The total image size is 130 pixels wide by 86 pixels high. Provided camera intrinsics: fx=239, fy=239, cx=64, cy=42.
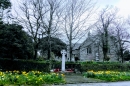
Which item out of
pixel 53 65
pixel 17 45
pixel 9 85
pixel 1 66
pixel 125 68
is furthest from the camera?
pixel 125 68

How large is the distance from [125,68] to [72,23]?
31.3 ft

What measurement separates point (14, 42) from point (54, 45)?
58.9 feet

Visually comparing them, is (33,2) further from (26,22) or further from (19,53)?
(19,53)

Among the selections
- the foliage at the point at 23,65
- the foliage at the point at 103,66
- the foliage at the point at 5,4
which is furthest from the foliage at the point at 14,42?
the foliage at the point at 103,66

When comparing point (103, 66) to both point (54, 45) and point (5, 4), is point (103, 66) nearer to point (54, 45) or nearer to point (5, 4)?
point (54, 45)

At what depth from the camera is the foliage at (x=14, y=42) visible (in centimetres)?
2320

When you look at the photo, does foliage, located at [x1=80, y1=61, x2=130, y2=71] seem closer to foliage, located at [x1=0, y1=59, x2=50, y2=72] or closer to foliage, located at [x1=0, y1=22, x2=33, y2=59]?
foliage, located at [x1=0, y1=59, x2=50, y2=72]

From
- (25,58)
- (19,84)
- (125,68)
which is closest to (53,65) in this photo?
(25,58)

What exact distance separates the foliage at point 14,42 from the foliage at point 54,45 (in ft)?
26.0

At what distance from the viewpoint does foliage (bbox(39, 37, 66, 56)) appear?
109 feet

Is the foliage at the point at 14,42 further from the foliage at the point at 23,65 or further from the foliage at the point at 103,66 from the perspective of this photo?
the foliage at the point at 103,66

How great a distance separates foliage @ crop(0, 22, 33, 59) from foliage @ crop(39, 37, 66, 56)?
793 centimetres

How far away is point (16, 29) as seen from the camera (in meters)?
23.8

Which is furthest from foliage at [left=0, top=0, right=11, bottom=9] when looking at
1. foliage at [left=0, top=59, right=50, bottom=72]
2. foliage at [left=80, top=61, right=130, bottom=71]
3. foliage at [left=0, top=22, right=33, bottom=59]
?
foliage at [left=80, top=61, right=130, bottom=71]
